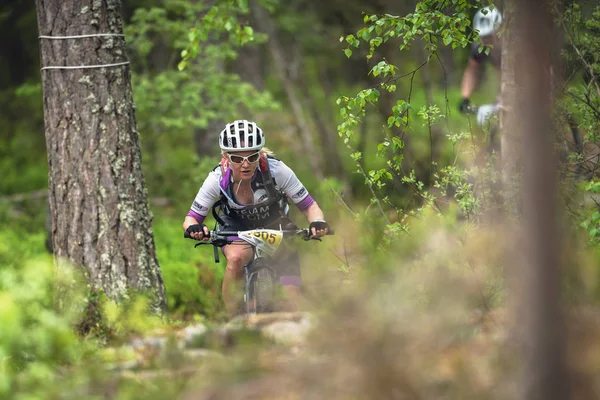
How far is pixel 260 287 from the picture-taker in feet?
21.6

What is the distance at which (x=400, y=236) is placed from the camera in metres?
6.58

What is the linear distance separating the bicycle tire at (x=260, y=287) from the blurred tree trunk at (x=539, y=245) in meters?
3.91

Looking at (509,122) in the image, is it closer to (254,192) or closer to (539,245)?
(254,192)

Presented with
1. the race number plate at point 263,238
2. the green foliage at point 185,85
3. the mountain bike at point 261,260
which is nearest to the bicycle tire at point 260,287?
the mountain bike at point 261,260

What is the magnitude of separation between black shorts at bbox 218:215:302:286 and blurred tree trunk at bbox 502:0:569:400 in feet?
12.1

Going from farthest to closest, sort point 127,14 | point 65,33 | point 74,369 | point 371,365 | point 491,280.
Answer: point 127,14 → point 65,33 → point 491,280 → point 74,369 → point 371,365

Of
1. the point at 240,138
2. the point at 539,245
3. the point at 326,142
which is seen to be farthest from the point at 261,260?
the point at 326,142

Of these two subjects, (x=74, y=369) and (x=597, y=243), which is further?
(x=597, y=243)

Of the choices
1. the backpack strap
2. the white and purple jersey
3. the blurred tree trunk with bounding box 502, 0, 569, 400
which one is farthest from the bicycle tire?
the blurred tree trunk with bounding box 502, 0, 569, 400

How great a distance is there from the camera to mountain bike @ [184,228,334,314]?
644 centimetres

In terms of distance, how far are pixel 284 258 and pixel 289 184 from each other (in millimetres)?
638

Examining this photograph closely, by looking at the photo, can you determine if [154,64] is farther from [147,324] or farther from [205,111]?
[147,324]

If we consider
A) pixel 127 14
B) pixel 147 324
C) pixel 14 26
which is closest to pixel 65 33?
pixel 147 324

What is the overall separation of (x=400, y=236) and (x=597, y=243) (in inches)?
60.9
